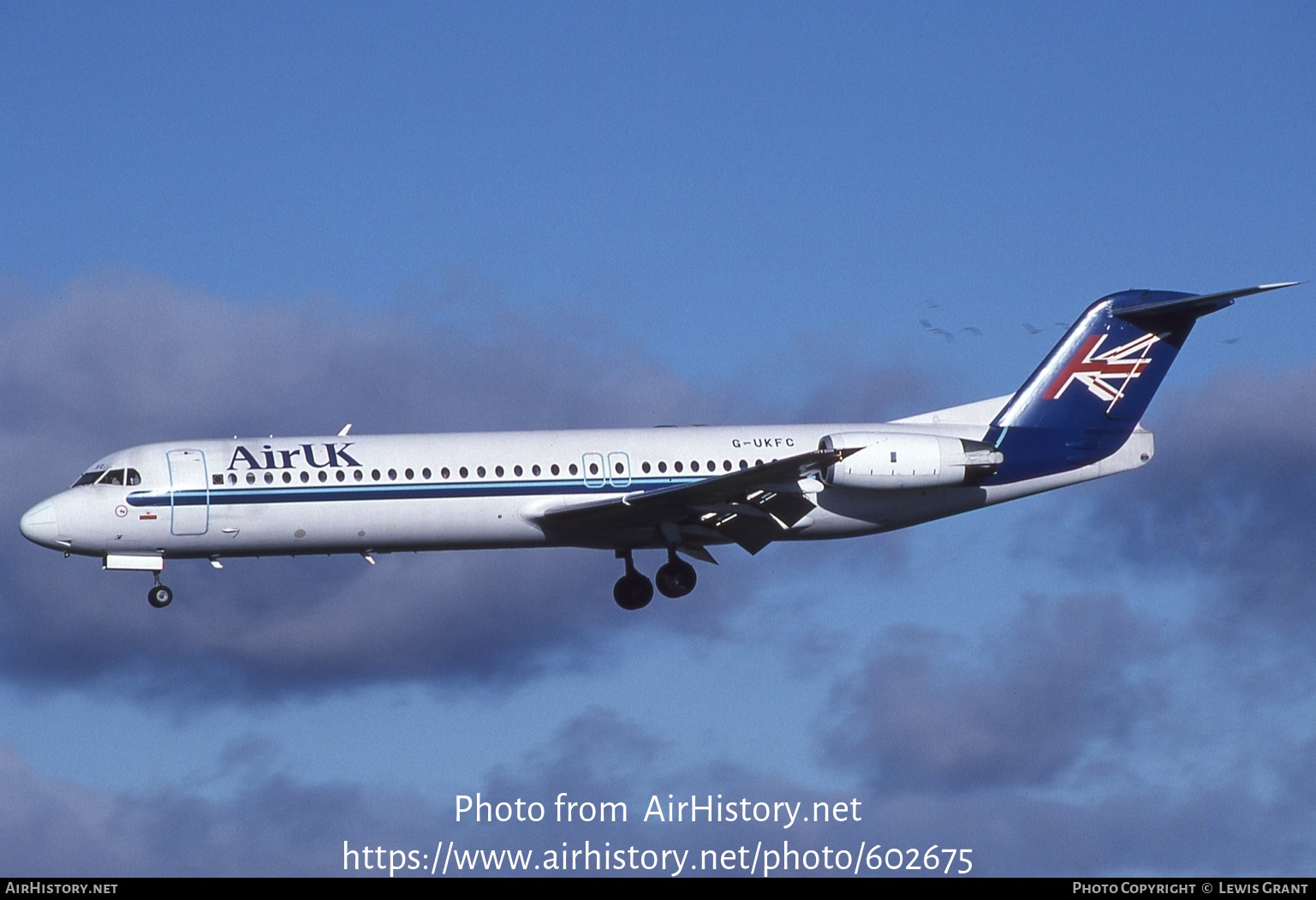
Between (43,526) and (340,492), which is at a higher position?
(340,492)

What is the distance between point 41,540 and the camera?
36094mm

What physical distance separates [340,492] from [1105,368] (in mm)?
18277

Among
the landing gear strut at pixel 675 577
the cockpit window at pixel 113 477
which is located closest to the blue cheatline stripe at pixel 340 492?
the cockpit window at pixel 113 477

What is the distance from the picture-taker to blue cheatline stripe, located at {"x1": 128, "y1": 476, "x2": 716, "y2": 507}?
118 feet

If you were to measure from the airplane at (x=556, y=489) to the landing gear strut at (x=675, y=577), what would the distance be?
0.13 ft

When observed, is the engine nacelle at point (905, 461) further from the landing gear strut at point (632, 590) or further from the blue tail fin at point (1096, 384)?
the landing gear strut at point (632, 590)

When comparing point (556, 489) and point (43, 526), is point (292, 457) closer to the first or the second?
point (43, 526)

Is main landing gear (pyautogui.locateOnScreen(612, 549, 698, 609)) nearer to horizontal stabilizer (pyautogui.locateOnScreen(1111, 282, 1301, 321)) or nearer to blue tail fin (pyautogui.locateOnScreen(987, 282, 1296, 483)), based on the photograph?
blue tail fin (pyautogui.locateOnScreen(987, 282, 1296, 483))

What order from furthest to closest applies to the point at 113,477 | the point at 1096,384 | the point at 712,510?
1. the point at 1096,384
2. the point at 712,510
3. the point at 113,477

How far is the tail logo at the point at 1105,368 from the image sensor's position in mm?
40219

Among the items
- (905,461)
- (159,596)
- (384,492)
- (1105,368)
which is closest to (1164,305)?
(1105,368)

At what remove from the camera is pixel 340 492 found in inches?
1423
